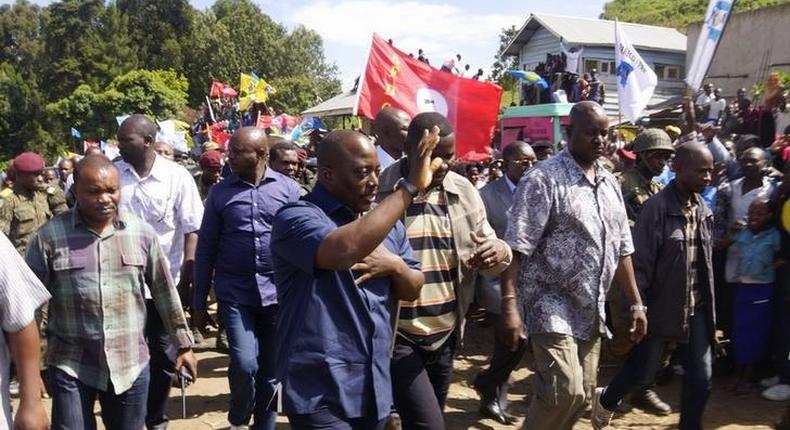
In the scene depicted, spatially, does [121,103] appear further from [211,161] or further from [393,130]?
[393,130]

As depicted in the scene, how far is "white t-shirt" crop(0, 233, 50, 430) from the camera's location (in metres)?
2.43

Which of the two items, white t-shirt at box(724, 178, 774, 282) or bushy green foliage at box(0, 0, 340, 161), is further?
bushy green foliage at box(0, 0, 340, 161)

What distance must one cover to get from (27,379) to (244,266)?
1.94 m

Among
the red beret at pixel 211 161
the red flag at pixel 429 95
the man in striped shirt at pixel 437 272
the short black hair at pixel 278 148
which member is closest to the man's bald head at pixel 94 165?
the man in striped shirt at pixel 437 272

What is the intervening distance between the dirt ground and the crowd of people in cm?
15

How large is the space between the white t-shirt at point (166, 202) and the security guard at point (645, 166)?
3037 mm

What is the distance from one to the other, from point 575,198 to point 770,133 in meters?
9.03

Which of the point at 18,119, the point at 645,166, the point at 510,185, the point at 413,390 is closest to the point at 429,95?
the point at 510,185

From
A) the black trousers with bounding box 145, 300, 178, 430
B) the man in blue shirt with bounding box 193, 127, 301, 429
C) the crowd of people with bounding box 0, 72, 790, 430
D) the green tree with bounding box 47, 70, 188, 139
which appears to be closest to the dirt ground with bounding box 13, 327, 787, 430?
the crowd of people with bounding box 0, 72, 790, 430

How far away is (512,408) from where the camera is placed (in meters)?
5.47

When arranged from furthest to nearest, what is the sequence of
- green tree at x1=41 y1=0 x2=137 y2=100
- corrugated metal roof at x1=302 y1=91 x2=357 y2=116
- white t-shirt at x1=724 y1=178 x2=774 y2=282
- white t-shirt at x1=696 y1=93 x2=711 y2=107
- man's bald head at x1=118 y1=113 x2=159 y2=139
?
1. green tree at x1=41 y1=0 x2=137 y2=100
2. corrugated metal roof at x1=302 y1=91 x2=357 y2=116
3. white t-shirt at x1=696 y1=93 x2=711 y2=107
4. white t-shirt at x1=724 y1=178 x2=774 y2=282
5. man's bald head at x1=118 y1=113 x2=159 y2=139

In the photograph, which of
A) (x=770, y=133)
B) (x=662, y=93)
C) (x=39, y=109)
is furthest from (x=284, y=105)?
(x=770, y=133)

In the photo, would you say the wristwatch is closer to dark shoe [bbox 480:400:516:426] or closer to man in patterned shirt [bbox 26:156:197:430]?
man in patterned shirt [bbox 26:156:197:430]

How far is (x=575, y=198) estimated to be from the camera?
11.9 feet
